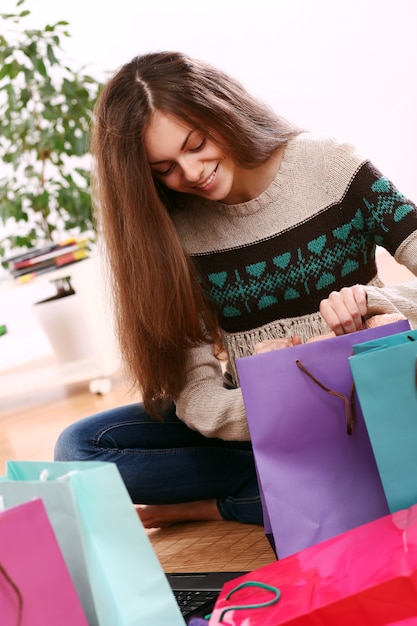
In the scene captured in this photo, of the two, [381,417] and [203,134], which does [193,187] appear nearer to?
[203,134]

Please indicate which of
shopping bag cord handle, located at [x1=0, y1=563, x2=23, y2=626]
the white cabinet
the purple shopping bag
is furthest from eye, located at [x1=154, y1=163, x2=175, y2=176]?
the white cabinet

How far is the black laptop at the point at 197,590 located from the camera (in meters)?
1.10

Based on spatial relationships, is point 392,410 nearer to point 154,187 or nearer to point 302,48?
point 154,187

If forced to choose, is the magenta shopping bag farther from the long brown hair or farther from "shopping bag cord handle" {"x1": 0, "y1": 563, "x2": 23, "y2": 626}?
the long brown hair

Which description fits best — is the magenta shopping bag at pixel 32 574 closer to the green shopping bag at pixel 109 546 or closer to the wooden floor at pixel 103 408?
the green shopping bag at pixel 109 546

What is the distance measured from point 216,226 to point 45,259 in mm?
1990

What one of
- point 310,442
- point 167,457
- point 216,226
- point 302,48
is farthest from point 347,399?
point 302,48

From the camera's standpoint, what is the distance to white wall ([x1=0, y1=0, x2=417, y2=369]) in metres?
4.15

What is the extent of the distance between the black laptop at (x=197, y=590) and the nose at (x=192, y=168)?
1.83 ft

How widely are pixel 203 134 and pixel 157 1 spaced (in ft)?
10.3

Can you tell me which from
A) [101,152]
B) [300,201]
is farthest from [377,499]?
[101,152]

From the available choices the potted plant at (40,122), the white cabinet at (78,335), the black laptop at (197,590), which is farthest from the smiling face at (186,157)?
the potted plant at (40,122)

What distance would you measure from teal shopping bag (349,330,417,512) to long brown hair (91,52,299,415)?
0.51 meters

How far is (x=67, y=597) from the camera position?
32.3 inches
